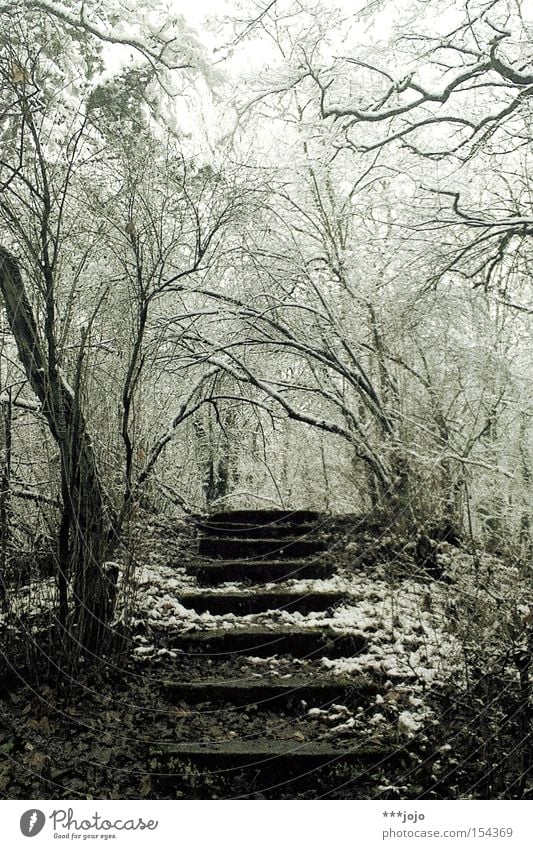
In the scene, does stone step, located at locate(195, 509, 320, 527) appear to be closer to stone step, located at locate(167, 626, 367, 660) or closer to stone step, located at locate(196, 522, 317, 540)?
stone step, located at locate(196, 522, 317, 540)

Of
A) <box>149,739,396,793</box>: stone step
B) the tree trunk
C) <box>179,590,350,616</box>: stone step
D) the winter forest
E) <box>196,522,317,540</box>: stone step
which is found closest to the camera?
<box>149,739,396,793</box>: stone step

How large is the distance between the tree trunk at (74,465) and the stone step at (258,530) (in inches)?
27.3

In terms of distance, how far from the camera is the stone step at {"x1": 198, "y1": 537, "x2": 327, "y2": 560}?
2857mm

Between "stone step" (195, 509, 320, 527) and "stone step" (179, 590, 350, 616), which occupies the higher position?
"stone step" (195, 509, 320, 527)

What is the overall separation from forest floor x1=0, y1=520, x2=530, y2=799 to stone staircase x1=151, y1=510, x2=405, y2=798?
0.01 meters

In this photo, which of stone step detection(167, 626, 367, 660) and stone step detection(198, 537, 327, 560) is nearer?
stone step detection(167, 626, 367, 660)

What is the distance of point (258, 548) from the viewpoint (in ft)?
9.52

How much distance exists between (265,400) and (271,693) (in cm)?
138

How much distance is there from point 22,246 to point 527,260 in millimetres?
2050

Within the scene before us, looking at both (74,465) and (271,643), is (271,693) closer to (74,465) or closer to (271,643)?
(271,643)

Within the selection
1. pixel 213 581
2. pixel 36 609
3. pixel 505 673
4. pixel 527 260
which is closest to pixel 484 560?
pixel 505 673

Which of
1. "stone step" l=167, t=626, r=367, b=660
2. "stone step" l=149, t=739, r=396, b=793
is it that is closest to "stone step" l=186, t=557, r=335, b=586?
"stone step" l=167, t=626, r=367, b=660

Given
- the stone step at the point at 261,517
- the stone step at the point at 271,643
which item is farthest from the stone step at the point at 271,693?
the stone step at the point at 261,517

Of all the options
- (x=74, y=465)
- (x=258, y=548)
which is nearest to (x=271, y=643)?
(x=258, y=548)
